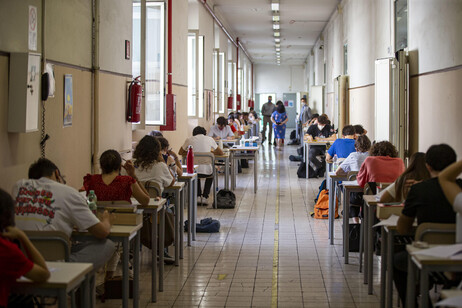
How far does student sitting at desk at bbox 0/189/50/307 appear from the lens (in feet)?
8.24

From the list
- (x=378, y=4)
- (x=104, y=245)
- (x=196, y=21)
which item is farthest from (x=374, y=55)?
(x=104, y=245)

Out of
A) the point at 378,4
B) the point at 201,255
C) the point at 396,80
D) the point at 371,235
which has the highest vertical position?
the point at 378,4

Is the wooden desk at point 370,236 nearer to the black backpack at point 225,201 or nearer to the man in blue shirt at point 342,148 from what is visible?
the man in blue shirt at point 342,148

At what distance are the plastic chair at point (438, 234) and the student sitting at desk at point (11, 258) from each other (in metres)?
1.91

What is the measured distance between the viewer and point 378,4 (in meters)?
9.77

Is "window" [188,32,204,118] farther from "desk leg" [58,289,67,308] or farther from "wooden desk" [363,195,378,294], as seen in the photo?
"desk leg" [58,289,67,308]

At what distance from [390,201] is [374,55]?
19.9 ft

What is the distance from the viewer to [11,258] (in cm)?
252

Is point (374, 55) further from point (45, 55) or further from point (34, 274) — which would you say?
point (34, 274)

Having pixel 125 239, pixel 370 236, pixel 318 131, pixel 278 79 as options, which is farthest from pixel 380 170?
pixel 278 79

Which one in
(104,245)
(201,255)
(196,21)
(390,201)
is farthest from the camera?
(196,21)

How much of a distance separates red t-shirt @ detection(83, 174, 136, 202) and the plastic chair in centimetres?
207

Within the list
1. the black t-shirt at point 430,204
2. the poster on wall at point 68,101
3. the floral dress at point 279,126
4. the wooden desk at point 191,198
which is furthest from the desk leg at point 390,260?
the floral dress at point 279,126

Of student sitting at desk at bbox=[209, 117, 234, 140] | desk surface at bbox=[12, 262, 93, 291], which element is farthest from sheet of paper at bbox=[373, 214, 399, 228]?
student sitting at desk at bbox=[209, 117, 234, 140]
